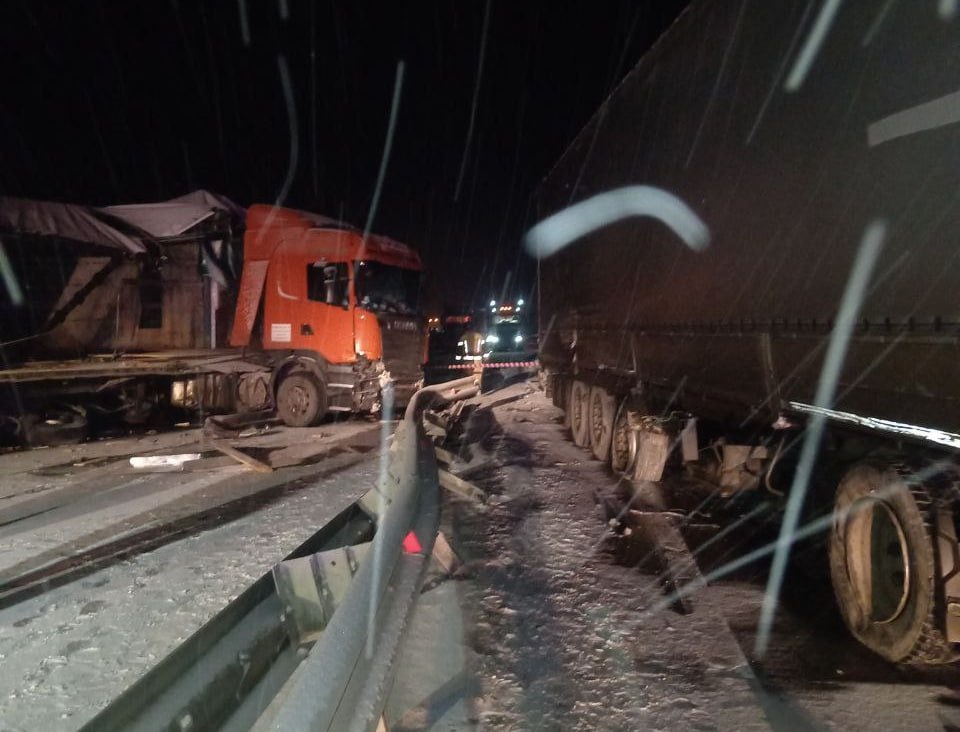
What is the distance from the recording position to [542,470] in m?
8.87

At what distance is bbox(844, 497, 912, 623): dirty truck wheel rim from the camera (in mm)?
3861

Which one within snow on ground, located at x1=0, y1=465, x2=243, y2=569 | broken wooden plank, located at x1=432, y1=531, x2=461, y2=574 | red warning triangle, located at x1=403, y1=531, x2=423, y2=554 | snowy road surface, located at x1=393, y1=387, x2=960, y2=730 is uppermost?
red warning triangle, located at x1=403, y1=531, x2=423, y2=554

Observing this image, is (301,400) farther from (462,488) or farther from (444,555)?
(444,555)

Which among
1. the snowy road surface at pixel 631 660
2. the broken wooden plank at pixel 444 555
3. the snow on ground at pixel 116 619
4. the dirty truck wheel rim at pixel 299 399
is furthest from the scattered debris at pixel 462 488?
the dirty truck wheel rim at pixel 299 399

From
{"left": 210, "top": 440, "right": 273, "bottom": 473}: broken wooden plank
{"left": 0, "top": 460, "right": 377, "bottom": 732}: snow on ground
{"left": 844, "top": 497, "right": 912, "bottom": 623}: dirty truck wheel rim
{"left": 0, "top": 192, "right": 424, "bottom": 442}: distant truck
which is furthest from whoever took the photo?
{"left": 0, "top": 192, "right": 424, "bottom": 442}: distant truck

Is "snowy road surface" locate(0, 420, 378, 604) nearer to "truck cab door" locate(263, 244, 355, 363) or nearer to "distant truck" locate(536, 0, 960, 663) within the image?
"truck cab door" locate(263, 244, 355, 363)

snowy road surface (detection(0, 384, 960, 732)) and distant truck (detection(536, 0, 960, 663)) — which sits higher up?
distant truck (detection(536, 0, 960, 663))

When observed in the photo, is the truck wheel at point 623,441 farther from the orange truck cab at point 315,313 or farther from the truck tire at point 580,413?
the orange truck cab at point 315,313

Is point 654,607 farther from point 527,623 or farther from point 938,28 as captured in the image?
point 938,28

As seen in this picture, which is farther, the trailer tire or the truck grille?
the truck grille

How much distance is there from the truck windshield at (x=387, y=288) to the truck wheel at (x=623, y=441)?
6.12 m

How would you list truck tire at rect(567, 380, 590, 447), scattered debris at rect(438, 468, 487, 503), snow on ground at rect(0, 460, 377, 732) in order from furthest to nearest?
truck tire at rect(567, 380, 590, 447)
scattered debris at rect(438, 468, 487, 503)
snow on ground at rect(0, 460, 377, 732)

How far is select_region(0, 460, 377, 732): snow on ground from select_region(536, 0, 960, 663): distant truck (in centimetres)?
400

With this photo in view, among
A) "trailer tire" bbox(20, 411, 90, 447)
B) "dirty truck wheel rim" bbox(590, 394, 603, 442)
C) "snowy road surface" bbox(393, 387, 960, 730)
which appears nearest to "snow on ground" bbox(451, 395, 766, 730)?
"snowy road surface" bbox(393, 387, 960, 730)
